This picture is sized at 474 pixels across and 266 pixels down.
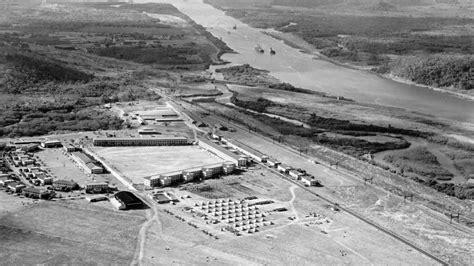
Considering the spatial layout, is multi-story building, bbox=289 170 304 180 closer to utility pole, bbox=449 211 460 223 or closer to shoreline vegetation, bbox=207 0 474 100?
utility pole, bbox=449 211 460 223

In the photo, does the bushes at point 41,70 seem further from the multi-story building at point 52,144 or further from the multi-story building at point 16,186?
the multi-story building at point 16,186

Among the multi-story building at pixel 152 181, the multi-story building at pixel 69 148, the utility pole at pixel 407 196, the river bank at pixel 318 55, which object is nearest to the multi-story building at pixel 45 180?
the multi-story building at pixel 152 181

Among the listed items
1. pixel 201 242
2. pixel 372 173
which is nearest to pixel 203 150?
pixel 372 173

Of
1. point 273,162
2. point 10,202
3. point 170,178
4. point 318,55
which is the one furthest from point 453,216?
point 318,55

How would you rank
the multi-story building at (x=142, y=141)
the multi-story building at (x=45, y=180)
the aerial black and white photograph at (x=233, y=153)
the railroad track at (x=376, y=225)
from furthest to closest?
the multi-story building at (x=142, y=141) → the multi-story building at (x=45, y=180) → the aerial black and white photograph at (x=233, y=153) → the railroad track at (x=376, y=225)

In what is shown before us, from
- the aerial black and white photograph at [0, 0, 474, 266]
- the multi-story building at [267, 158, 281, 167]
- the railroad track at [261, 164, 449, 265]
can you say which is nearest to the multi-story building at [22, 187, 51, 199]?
the aerial black and white photograph at [0, 0, 474, 266]

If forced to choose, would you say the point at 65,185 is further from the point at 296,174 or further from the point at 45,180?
the point at 296,174

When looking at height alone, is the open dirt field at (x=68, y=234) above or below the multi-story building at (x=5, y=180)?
below
